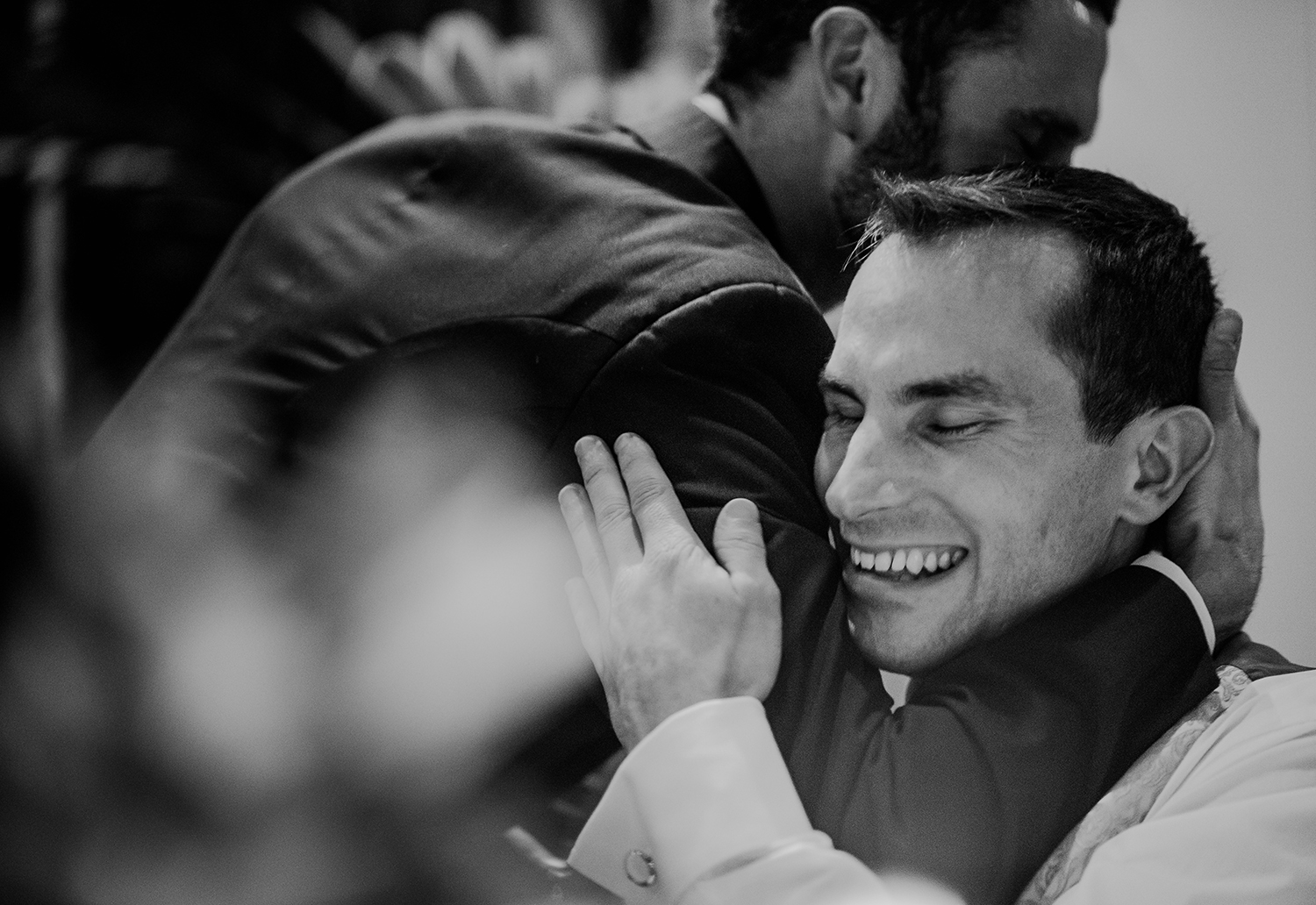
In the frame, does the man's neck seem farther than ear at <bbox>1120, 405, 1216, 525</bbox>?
Yes

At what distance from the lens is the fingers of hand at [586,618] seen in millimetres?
865

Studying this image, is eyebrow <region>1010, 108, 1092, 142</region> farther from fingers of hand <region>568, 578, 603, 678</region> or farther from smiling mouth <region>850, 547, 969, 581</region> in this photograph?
fingers of hand <region>568, 578, 603, 678</region>

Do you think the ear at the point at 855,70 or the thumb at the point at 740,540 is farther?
the ear at the point at 855,70

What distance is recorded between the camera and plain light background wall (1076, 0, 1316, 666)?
109 centimetres

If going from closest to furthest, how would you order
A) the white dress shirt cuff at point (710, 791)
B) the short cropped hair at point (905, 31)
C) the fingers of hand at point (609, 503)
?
the white dress shirt cuff at point (710, 791), the fingers of hand at point (609, 503), the short cropped hair at point (905, 31)

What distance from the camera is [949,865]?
78 centimetres

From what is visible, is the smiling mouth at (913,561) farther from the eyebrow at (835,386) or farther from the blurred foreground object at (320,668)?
the blurred foreground object at (320,668)

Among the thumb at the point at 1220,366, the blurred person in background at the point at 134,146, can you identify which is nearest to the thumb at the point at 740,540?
the thumb at the point at 1220,366

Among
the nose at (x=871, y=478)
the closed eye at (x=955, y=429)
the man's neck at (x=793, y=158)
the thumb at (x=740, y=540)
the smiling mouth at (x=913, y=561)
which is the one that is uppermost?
the man's neck at (x=793, y=158)

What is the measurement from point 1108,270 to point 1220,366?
146mm

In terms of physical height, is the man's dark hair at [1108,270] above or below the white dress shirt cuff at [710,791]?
above

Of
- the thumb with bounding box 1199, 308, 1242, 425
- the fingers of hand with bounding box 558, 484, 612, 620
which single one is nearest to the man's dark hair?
the thumb with bounding box 1199, 308, 1242, 425

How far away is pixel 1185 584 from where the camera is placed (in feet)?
2.88

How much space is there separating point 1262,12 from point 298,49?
133 centimetres
